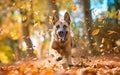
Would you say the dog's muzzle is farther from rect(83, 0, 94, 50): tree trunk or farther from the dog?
rect(83, 0, 94, 50): tree trunk

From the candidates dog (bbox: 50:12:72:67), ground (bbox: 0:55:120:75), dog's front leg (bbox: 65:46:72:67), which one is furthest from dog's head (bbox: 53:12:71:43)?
ground (bbox: 0:55:120:75)

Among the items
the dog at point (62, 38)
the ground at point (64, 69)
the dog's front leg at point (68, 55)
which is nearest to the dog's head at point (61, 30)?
the dog at point (62, 38)

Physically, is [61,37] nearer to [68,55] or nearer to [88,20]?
[68,55]

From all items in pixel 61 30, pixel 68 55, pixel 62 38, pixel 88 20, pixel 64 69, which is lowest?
pixel 64 69

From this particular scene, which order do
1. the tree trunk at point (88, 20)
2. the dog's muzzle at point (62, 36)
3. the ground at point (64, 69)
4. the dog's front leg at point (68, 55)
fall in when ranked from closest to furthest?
the ground at point (64, 69) < the dog's muzzle at point (62, 36) < the dog's front leg at point (68, 55) < the tree trunk at point (88, 20)

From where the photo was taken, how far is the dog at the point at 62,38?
956cm

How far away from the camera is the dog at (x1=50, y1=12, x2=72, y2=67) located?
9.56 m

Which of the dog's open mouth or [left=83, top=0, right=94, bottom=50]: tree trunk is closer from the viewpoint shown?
the dog's open mouth

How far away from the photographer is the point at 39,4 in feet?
90.6

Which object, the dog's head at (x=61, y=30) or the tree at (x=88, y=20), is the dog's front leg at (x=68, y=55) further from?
the tree at (x=88, y=20)

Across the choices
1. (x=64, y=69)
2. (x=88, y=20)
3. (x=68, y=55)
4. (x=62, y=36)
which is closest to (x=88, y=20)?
(x=88, y=20)

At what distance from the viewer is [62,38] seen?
9.57 m

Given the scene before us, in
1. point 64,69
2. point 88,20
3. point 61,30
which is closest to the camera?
point 64,69

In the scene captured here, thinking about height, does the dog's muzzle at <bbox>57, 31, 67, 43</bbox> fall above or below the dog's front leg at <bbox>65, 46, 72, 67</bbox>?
above
